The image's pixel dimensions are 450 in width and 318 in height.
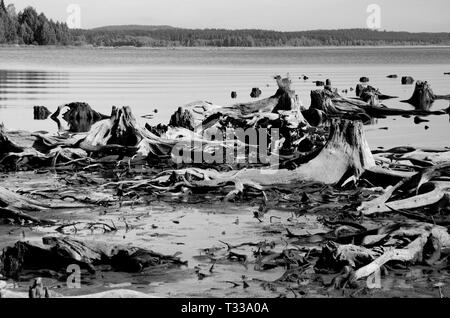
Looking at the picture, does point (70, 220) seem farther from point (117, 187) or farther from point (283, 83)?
point (283, 83)

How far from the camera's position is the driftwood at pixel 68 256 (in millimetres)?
8133

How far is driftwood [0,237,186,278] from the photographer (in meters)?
8.13

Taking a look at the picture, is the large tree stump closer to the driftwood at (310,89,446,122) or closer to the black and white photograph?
the driftwood at (310,89,446,122)

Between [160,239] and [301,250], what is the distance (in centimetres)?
168

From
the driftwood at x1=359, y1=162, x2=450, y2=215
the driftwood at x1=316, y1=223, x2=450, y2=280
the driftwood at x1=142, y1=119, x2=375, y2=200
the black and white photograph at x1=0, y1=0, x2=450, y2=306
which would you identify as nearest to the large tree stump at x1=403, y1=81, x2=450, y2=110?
the black and white photograph at x1=0, y1=0, x2=450, y2=306

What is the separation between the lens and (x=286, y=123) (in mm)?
18844

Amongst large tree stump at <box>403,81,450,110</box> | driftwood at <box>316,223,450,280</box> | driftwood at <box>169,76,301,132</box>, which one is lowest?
large tree stump at <box>403,81,450,110</box>

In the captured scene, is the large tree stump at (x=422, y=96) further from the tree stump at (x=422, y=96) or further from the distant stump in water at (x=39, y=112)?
the distant stump in water at (x=39, y=112)

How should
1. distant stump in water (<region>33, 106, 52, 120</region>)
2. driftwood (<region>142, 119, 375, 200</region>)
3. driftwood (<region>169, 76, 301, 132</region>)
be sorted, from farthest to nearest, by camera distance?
distant stump in water (<region>33, 106, 52, 120</region>) < driftwood (<region>169, 76, 301, 132</region>) < driftwood (<region>142, 119, 375, 200</region>)

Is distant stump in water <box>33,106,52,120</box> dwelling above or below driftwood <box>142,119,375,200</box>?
below

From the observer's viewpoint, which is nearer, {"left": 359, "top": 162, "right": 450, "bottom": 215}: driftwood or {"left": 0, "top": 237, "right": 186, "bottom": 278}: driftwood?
{"left": 0, "top": 237, "right": 186, "bottom": 278}: driftwood

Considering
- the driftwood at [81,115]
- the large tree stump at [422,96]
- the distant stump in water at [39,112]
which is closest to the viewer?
the driftwood at [81,115]

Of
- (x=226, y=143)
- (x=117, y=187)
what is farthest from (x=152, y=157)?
(x=117, y=187)

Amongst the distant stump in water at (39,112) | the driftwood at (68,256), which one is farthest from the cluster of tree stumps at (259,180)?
the distant stump in water at (39,112)
